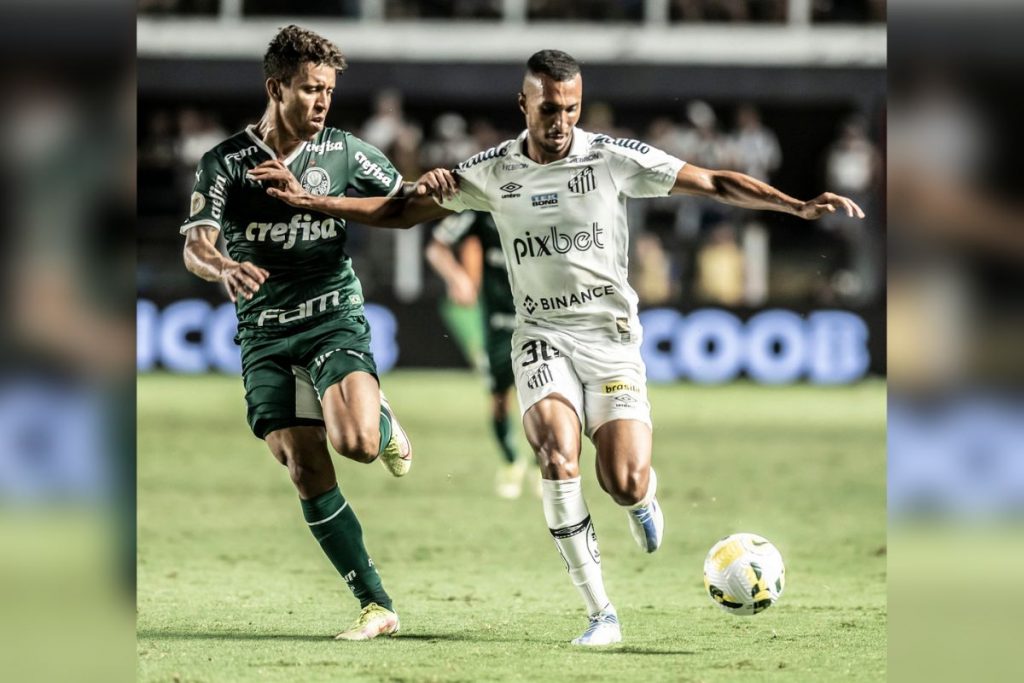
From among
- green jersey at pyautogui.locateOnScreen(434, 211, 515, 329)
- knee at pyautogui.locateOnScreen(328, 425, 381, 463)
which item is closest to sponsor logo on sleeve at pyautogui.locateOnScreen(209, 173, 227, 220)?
knee at pyautogui.locateOnScreen(328, 425, 381, 463)

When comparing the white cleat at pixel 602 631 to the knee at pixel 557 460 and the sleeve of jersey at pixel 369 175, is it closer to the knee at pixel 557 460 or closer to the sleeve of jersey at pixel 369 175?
the knee at pixel 557 460

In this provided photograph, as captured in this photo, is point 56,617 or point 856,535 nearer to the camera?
point 56,617

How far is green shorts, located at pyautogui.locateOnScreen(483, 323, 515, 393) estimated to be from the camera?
11.4 metres

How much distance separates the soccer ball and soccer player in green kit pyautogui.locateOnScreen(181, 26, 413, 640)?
1.52 m

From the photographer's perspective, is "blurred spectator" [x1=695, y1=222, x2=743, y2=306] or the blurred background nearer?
the blurred background

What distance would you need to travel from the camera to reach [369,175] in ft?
23.5

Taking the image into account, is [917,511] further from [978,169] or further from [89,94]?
[89,94]

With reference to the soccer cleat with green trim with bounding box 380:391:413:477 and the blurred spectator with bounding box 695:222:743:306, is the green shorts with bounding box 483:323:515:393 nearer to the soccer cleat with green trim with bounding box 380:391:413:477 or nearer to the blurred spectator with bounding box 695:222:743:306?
the soccer cleat with green trim with bounding box 380:391:413:477

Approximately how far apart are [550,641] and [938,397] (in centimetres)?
359

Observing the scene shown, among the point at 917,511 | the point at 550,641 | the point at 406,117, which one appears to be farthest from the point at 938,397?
the point at 406,117

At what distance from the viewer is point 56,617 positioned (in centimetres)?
327

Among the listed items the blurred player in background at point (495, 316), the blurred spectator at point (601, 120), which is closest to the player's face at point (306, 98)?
the blurred player in background at point (495, 316)

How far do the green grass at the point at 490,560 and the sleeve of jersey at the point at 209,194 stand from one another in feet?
6.29

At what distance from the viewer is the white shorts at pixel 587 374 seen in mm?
6898
